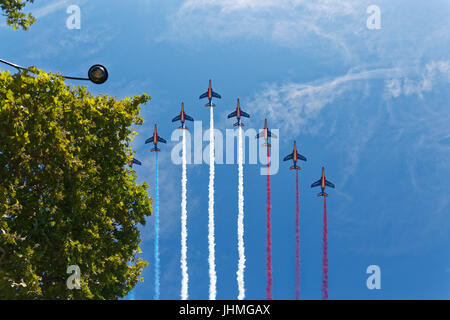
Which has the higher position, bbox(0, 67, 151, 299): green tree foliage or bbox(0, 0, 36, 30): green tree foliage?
bbox(0, 0, 36, 30): green tree foliage

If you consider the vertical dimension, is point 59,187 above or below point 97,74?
below

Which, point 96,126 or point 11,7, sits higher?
point 11,7

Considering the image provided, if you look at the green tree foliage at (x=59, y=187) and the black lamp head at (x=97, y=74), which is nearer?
the black lamp head at (x=97, y=74)

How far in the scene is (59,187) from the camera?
29.6 m

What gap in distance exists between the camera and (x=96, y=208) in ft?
104

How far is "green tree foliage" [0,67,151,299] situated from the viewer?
2794 centimetres

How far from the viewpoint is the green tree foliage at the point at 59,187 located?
27939mm

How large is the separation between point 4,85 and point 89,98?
5.26 metres

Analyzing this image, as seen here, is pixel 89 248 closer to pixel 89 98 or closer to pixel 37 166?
pixel 37 166

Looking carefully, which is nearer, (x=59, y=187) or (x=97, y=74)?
(x=97, y=74)

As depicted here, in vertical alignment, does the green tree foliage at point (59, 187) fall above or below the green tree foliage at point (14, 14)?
below

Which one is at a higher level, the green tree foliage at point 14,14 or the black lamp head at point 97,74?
the green tree foliage at point 14,14
